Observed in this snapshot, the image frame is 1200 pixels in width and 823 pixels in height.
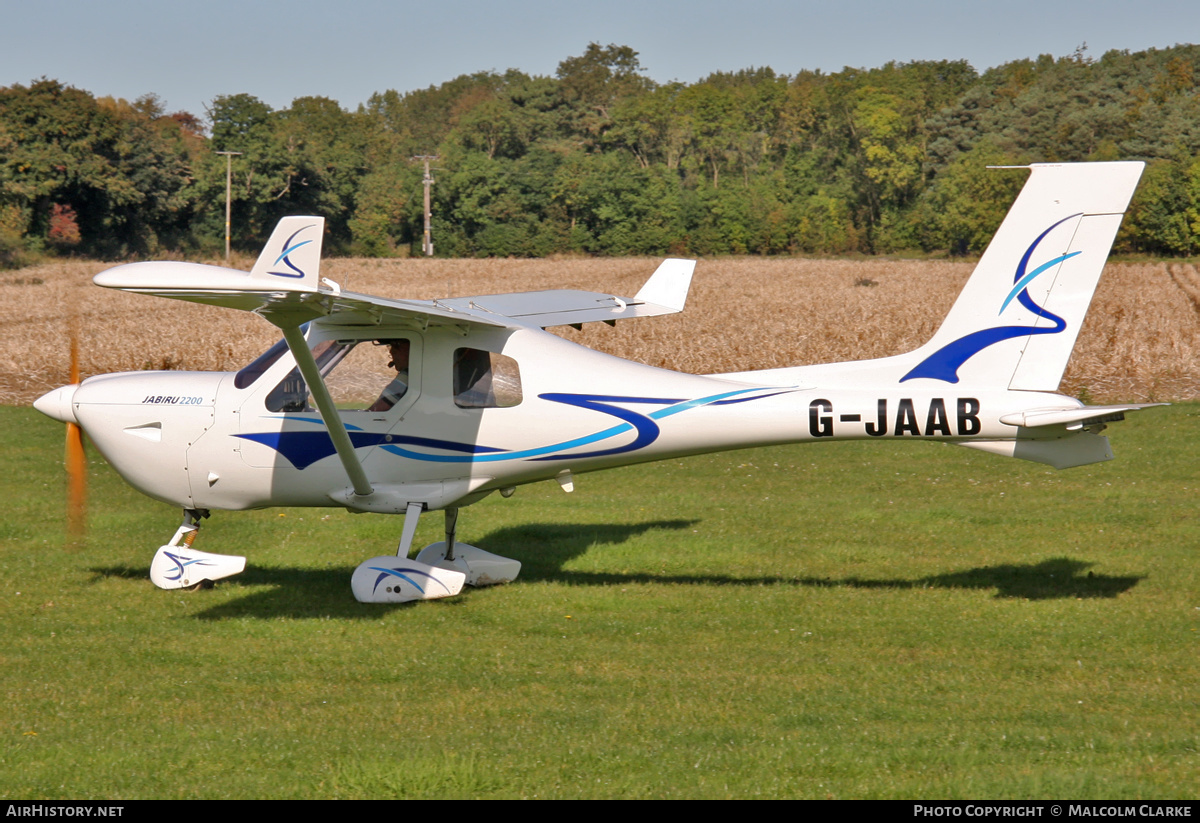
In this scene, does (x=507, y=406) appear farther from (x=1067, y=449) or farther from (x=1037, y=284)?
(x=1067, y=449)

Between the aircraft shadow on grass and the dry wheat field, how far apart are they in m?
2.94

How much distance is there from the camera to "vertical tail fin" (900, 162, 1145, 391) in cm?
869

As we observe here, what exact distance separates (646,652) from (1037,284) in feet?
13.5

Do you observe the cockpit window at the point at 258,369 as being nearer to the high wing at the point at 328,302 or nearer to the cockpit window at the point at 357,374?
the cockpit window at the point at 357,374

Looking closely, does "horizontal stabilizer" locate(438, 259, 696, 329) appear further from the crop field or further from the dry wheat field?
the crop field

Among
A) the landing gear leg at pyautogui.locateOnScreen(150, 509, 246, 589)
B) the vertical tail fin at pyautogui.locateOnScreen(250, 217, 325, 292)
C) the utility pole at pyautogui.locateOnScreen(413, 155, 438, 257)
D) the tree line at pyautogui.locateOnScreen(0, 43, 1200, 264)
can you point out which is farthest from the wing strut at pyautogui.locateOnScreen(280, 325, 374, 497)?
the utility pole at pyautogui.locateOnScreen(413, 155, 438, 257)

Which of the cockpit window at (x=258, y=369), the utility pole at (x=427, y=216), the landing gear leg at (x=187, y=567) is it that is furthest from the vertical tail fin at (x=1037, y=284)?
the utility pole at (x=427, y=216)

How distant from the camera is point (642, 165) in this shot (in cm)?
11375

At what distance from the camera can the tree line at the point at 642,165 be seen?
74938mm

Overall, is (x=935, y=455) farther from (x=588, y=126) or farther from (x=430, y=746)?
(x=588, y=126)

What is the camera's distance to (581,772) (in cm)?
606

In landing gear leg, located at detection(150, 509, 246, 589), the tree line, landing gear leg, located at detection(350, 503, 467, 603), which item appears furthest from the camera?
the tree line

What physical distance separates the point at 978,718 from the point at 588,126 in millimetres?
111959
